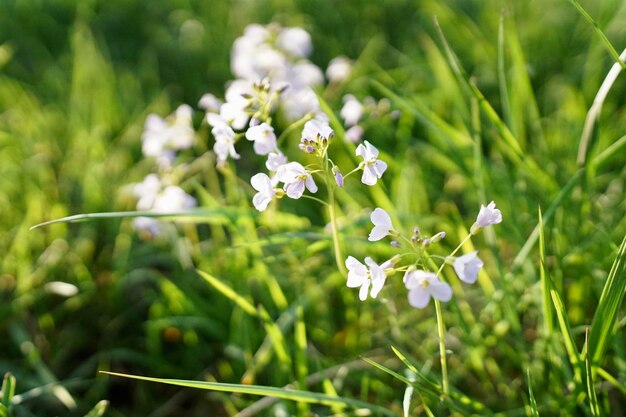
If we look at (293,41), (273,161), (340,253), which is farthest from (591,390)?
(293,41)

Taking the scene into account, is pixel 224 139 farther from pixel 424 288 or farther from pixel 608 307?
pixel 608 307

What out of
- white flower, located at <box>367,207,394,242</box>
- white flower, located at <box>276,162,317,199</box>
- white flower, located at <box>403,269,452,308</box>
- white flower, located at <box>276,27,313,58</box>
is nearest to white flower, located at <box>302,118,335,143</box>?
white flower, located at <box>276,162,317,199</box>

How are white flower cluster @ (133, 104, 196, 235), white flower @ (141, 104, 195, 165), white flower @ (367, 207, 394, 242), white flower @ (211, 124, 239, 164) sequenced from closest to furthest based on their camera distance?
1. white flower @ (367, 207, 394, 242)
2. white flower @ (211, 124, 239, 164)
3. white flower cluster @ (133, 104, 196, 235)
4. white flower @ (141, 104, 195, 165)

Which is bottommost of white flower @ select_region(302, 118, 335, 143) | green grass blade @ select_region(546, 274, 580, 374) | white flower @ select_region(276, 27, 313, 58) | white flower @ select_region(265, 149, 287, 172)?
green grass blade @ select_region(546, 274, 580, 374)

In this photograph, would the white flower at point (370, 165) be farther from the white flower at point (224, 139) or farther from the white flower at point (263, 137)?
the white flower at point (224, 139)

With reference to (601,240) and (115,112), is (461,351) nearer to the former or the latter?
(601,240)

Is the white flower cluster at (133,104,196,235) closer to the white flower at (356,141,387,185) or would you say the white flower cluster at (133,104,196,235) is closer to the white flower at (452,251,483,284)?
the white flower at (356,141,387,185)

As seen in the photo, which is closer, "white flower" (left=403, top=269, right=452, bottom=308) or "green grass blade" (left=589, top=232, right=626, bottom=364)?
"white flower" (left=403, top=269, right=452, bottom=308)
